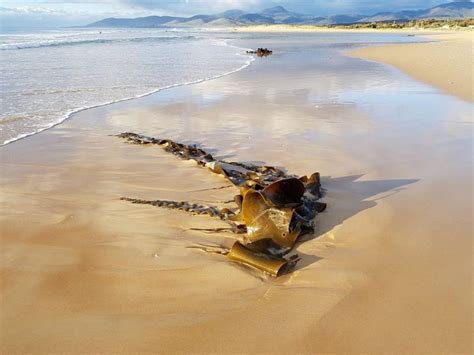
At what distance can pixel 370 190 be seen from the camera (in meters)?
3.79

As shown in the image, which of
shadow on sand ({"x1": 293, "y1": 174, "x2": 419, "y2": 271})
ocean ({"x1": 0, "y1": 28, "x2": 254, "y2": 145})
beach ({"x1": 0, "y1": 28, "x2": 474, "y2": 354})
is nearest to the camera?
beach ({"x1": 0, "y1": 28, "x2": 474, "y2": 354})

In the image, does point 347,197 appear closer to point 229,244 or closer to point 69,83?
point 229,244

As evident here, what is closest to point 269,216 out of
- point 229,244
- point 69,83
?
point 229,244

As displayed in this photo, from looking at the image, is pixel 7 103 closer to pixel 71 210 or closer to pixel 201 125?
pixel 201 125

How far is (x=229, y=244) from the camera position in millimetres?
2941

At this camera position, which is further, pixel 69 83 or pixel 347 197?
pixel 69 83

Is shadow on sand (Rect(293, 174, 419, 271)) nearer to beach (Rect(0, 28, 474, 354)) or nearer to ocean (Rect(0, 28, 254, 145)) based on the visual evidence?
beach (Rect(0, 28, 474, 354))

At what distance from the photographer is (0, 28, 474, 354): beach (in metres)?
2.05

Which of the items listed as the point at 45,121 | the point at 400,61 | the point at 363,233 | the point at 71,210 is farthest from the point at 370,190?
the point at 400,61

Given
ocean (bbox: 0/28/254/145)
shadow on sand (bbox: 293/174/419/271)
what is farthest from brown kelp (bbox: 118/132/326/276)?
ocean (bbox: 0/28/254/145)

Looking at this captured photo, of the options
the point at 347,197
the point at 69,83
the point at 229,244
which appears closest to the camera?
the point at 229,244

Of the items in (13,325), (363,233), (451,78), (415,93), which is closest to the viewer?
(13,325)

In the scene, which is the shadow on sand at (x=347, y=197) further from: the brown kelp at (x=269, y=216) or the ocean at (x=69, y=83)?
the ocean at (x=69, y=83)

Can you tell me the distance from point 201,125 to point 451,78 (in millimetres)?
7102
